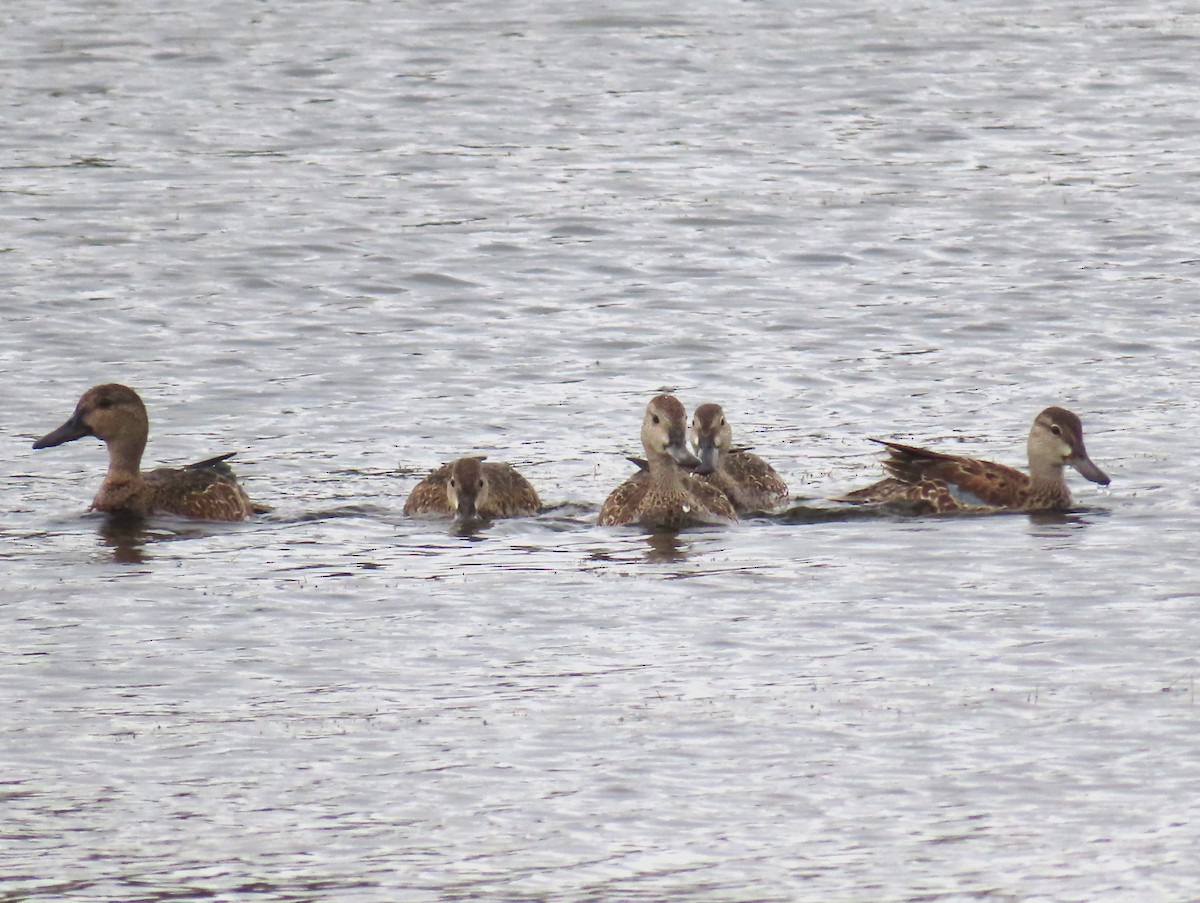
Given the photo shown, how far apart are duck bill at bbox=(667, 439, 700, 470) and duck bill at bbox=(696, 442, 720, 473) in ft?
0.80

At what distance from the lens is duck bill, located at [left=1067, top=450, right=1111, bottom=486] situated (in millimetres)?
12852

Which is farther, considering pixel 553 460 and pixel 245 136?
pixel 245 136

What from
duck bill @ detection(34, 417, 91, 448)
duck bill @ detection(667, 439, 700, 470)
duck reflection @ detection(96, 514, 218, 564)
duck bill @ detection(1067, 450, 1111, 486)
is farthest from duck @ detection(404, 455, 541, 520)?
duck bill @ detection(1067, 450, 1111, 486)

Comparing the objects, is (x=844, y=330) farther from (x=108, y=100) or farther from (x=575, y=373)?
(x=108, y=100)

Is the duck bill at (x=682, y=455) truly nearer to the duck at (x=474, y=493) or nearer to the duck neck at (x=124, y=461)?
the duck at (x=474, y=493)

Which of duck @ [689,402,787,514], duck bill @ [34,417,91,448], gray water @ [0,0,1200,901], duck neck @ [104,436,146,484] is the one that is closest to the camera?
gray water @ [0,0,1200,901]

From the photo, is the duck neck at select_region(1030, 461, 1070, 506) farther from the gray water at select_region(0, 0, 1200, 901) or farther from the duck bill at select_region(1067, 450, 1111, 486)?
the gray water at select_region(0, 0, 1200, 901)

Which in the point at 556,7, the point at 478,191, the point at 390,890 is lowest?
the point at 390,890

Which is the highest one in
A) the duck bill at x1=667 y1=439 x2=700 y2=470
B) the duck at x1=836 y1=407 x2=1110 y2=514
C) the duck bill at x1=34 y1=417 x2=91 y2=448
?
the duck bill at x1=34 y1=417 x2=91 y2=448

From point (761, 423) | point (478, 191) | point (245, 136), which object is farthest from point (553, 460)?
point (245, 136)

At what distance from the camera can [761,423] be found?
48.2ft

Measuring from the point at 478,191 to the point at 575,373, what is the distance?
587cm

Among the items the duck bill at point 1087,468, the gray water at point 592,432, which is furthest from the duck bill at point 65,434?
the duck bill at point 1087,468

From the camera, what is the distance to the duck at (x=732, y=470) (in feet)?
42.7
